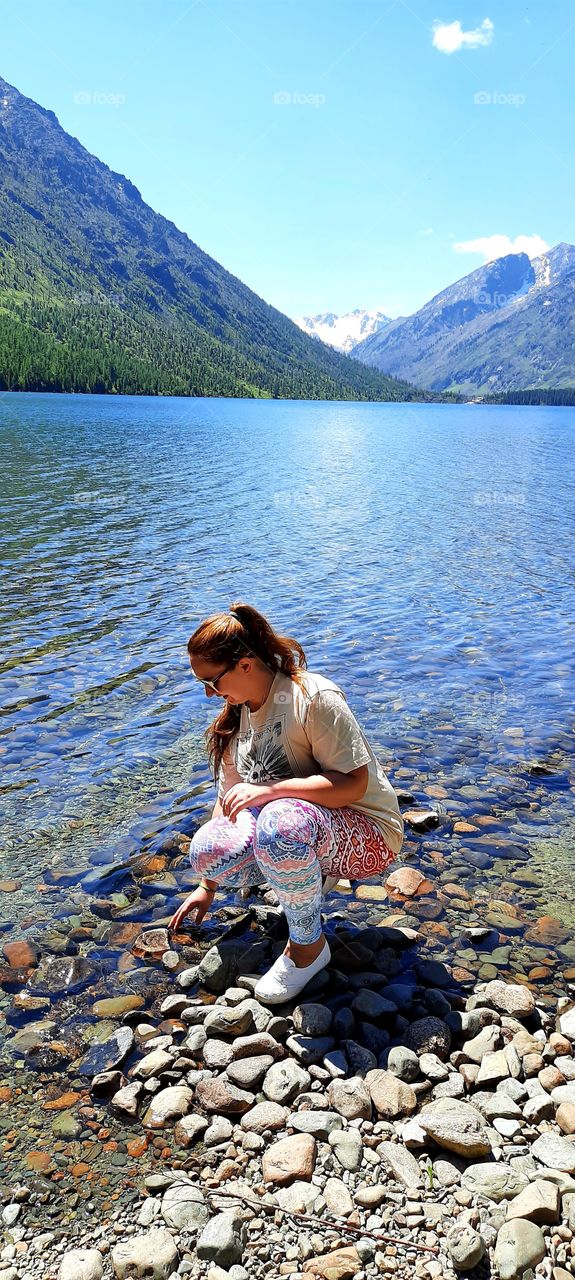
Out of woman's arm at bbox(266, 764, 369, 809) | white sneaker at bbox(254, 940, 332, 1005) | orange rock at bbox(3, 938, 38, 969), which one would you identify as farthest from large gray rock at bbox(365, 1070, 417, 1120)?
orange rock at bbox(3, 938, 38, 969)

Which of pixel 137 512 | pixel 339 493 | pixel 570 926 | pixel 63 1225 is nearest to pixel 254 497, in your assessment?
pixel 339 493

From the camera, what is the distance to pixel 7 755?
1009 cm

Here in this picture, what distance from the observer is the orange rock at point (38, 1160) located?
437cm

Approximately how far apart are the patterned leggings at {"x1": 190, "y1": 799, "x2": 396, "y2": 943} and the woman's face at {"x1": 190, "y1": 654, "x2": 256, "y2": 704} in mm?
750

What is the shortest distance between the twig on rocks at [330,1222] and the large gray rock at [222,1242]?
0.63ft

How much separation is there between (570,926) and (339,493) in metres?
37.2

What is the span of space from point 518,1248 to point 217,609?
1494 centimetres

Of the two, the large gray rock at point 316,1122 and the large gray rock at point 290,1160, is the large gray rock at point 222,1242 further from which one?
the large gray rock at point 316,1122

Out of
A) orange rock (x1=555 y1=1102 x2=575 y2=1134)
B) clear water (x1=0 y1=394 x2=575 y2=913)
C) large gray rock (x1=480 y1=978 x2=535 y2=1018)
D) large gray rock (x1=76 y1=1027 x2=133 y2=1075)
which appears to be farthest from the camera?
clear water (x1=0 y1=394 x2=575 y2=913)

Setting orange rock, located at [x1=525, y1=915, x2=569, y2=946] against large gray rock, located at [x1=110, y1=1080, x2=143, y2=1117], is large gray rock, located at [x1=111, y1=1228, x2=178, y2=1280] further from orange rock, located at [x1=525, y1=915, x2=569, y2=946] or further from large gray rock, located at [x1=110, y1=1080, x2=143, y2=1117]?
orange rock, located at [x1=525, y1=915, x2=569, y2=946]

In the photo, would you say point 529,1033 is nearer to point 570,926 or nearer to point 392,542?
point 570,926

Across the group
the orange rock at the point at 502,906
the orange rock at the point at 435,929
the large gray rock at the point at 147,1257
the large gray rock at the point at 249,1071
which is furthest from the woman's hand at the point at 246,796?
the orange rock at the point at 502,906

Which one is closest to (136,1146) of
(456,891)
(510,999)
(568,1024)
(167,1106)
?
(167,1106)

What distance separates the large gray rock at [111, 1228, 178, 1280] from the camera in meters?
3.67
